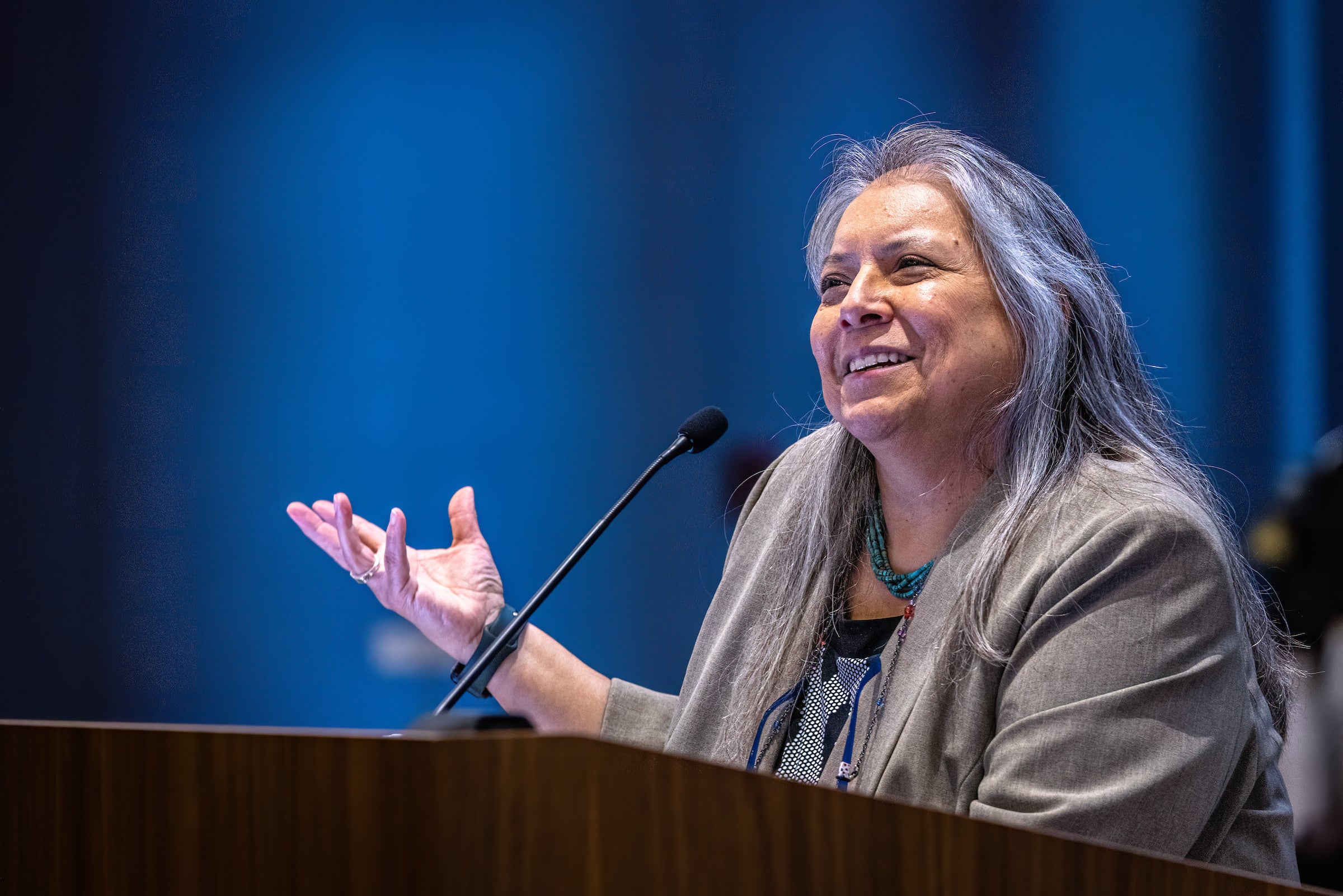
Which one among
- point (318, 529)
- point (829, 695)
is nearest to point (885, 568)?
point (829, 695)

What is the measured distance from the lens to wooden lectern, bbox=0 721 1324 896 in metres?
0.36

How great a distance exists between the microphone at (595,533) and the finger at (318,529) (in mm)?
270

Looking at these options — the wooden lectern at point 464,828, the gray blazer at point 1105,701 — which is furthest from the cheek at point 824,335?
the wooden lectern at point 464,828

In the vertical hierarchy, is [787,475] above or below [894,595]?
above

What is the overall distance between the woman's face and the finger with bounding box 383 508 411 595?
2.07 ft

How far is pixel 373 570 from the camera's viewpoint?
1.59 meters

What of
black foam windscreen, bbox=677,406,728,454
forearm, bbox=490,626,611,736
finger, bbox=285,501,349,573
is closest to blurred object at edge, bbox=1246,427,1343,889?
black foam windscreen, bbox=677,406,728,454

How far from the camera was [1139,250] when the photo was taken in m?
1.67

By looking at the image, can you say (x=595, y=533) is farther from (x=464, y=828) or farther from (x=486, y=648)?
(x=464, y=828)

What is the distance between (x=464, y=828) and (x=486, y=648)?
4.03 ft

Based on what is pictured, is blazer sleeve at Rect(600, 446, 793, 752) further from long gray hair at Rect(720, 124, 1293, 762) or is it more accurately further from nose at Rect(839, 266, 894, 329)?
nose at Rect(839, 266, 894, 329)

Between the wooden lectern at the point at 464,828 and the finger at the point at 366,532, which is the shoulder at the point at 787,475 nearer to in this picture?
the finger at the point at 366,532

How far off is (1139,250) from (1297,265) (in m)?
0.21

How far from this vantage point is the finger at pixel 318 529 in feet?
5.26
